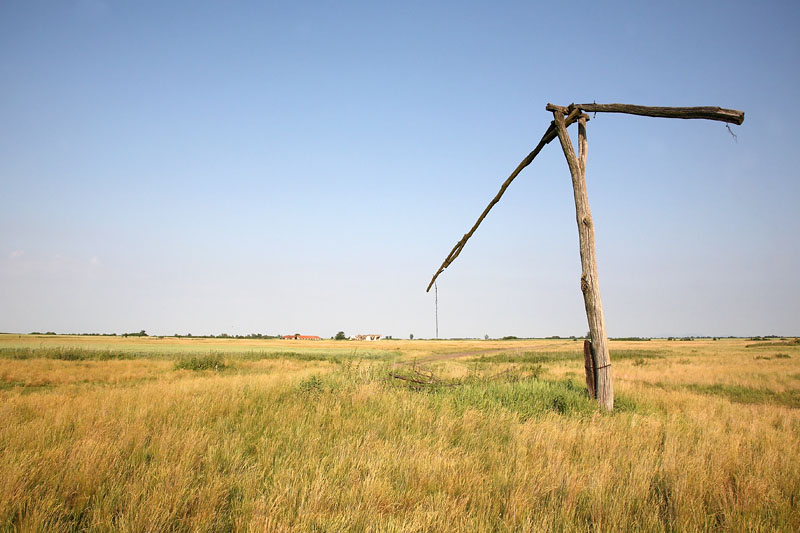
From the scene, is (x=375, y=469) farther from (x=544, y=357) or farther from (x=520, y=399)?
(x=544, y=357)

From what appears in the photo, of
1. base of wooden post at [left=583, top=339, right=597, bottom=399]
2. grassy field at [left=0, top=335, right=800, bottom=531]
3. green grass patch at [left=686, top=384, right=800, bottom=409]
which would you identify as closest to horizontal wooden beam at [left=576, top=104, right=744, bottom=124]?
base of wooden post at [left=583, top=339, right=597, bottom=399]

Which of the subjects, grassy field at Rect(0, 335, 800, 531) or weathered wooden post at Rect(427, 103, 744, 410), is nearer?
grassy field at Rect(0, 335, 800, 531)

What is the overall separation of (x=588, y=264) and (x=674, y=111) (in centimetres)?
261

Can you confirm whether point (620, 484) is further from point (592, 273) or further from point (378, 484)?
point (592, 273)

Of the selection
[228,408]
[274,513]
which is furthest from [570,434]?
[228,408]

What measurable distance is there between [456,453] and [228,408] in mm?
3610

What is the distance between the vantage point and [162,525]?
2492 mm

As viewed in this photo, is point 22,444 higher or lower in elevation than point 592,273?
lower

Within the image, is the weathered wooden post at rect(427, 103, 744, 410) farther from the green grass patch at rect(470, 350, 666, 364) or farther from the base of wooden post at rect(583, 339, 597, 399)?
the green grass patch at rect(470, 350, 666, 364)

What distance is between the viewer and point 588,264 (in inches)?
242

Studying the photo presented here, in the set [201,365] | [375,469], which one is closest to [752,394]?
[375,469]

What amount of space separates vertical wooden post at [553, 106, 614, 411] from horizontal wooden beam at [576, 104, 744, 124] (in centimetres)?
28

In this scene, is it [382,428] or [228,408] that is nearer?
[382,428]

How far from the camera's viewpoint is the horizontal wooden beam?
17.3 ft
